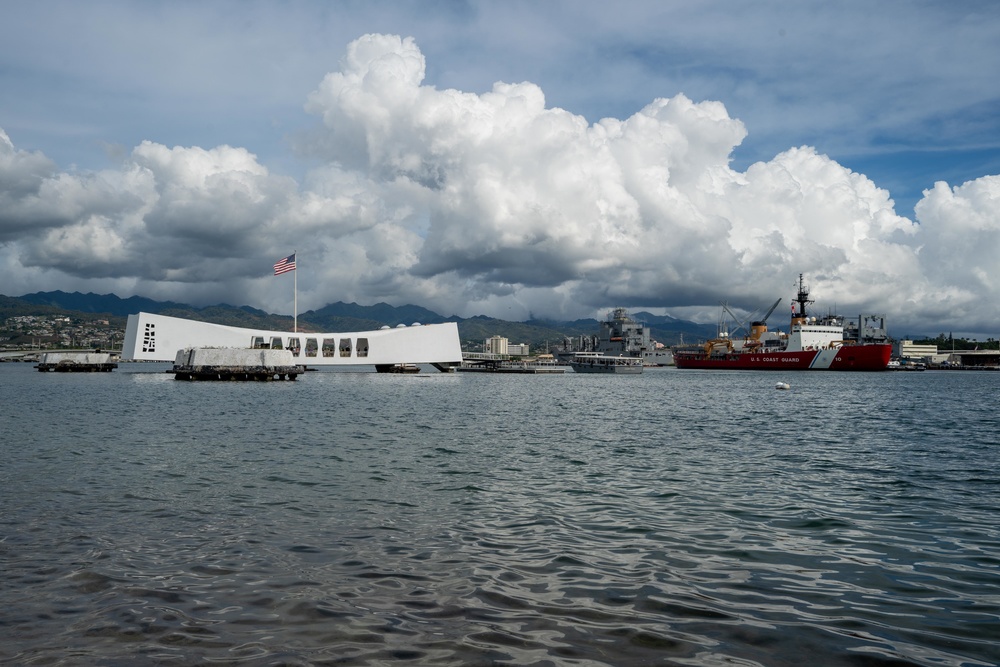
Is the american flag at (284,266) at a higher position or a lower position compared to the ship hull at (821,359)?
higher

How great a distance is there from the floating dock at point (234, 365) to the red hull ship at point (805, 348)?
96.7m

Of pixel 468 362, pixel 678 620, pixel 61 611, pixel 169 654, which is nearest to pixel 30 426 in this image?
pixel 61 611

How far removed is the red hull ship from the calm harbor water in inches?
4663

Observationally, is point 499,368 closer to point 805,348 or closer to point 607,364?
point 607,364

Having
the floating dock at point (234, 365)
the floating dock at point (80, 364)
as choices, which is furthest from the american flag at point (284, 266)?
the floating dock at point (80, 364)

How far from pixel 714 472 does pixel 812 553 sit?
7.77 meters

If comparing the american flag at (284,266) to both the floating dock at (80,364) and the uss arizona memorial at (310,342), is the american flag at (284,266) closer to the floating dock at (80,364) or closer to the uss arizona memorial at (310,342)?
the uss arizona memorial at (310,342)

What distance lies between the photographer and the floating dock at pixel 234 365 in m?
90.3

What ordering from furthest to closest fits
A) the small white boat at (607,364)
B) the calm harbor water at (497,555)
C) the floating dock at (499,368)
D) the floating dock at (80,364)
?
the floating dock at (499,368) < the small white boat at (607,364) < the floating dock at (80,364) < the calm harbor water at (497,555)

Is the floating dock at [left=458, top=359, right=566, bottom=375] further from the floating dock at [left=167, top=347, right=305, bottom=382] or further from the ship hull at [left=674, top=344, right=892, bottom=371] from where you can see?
the floating dock at [left=167, top=347, right=305, bottom=382]

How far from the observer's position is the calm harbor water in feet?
21.1

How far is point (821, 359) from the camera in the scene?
130 meters

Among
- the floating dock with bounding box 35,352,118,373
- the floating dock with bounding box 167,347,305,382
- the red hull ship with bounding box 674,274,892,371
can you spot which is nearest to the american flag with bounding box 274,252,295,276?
the floating dock with bounding box 167,347,305,382

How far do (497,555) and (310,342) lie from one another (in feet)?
412
